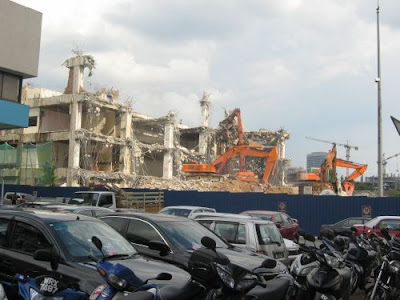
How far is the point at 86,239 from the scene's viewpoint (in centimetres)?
627

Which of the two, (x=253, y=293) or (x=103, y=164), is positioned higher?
(x=103, y=164)

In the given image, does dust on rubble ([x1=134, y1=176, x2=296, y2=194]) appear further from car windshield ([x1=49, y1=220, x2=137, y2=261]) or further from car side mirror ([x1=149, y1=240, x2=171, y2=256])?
car windshield ([x1=49, y1=220, x2=137, y2=261])

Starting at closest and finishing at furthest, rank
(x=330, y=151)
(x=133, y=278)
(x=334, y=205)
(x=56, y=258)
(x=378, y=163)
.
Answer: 1. (x=133, y=278)
2. (x=56, y=258)
3. (x=378, y=163)
4. (x=334, y=205)
5. (x=330, y=151)

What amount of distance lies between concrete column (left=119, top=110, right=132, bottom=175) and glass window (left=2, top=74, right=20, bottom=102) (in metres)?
33.6

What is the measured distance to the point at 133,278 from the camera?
3.91 m

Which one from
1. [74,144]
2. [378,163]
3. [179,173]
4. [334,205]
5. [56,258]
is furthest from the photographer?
[179,173]

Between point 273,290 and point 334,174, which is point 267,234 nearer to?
point 273,290

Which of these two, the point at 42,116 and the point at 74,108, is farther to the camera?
the point at 42,116

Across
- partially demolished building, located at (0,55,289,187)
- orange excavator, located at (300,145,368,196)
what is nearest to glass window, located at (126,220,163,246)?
partially demolished building, located at (0,55,289,187)

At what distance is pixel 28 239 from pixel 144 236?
7.28ft

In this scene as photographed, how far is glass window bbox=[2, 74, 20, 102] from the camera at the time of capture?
88.8 feet

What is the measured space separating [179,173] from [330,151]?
2653 centimetres

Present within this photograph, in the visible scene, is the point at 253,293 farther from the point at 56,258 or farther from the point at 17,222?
the point at 17,222

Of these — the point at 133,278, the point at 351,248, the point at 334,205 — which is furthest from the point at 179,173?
the point at 133,278
